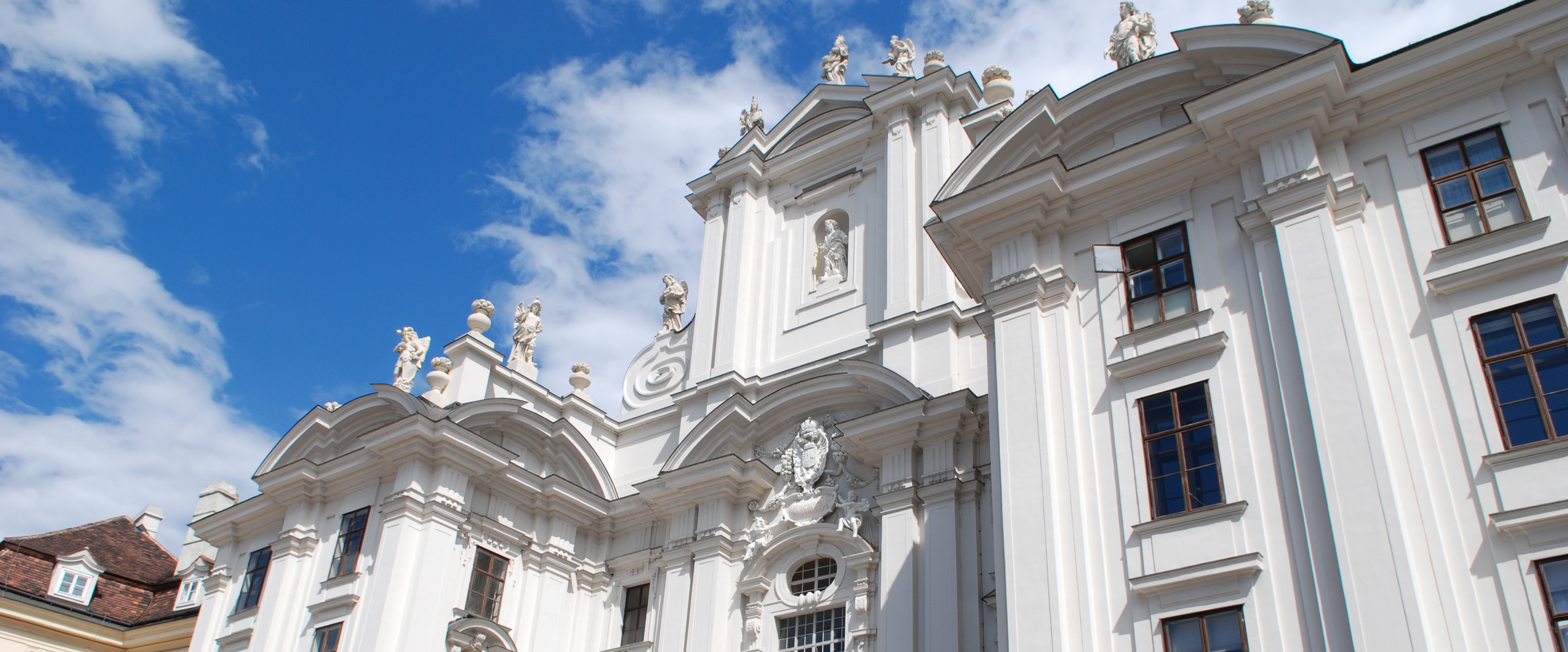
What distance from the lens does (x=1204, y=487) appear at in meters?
14.2

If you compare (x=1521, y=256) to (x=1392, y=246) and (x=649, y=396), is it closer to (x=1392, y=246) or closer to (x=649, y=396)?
(x=1392, y=246)

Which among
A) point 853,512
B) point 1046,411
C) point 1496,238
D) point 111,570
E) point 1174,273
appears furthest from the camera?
point 111,570

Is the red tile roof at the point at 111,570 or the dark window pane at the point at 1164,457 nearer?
the dark window pane at the point at 1164,457

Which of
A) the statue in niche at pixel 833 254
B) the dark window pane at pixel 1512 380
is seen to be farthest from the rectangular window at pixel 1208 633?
the statue in niche at pixel 833 254

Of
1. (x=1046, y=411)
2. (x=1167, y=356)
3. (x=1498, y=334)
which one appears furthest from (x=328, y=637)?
(x=1498, y=334)

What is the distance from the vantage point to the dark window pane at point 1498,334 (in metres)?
13.1

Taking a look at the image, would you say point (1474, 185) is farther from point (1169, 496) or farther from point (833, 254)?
point (833, 254)

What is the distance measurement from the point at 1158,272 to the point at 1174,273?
8.3 inches

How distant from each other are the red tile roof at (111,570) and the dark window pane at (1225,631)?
2427 centimetres

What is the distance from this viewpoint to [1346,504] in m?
12.8

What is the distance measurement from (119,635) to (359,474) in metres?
11.2

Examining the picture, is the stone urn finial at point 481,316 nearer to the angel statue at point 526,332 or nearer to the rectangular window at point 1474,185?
the angel statue at point 526,332

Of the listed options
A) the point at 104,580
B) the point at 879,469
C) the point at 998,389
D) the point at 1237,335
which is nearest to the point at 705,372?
the point at 879,469

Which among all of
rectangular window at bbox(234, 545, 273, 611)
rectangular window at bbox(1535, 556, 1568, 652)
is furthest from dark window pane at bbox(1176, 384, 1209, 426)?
rectangular window at bbox(234, 545, 273, 611)
